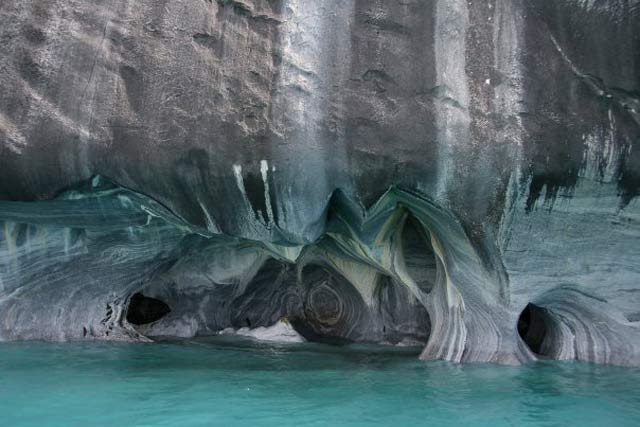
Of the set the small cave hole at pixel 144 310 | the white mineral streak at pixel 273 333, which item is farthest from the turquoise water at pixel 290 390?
the small cave hole at pixel 144 310

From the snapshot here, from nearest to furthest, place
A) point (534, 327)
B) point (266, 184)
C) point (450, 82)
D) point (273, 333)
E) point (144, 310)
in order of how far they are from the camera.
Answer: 1. point (450, 82)
2. point (266, 184)
3. point (534, 327)
4. point (273, 333)
5. point (144, 310)

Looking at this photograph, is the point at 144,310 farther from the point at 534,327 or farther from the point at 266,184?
the point at 534,327

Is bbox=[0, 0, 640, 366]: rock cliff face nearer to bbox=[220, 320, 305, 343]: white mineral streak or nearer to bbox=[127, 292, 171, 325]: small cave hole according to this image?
bbox=[220, 320, 305, 343]: white mineral streak

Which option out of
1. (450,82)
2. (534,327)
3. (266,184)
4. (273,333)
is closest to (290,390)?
(266,184)

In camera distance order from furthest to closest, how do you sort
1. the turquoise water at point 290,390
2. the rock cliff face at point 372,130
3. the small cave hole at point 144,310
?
1. the small cave hole at point 144,310
2. the rock cliff face at point 372,130
3. the turquoise water at point 290,390

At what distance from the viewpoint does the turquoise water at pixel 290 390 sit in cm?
389

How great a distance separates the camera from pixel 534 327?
594 centimetres

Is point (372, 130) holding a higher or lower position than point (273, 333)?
higher

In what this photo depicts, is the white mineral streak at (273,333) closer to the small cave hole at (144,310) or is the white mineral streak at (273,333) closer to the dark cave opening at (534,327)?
the small cave hole at (144,310)

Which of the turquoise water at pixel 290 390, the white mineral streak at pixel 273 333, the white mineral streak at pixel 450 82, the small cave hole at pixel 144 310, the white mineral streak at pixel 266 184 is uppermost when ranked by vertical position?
the white mineral streak at pixel 450 82

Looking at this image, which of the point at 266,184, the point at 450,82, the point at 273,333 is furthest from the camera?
the point at 273,333

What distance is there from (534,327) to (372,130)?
8.38ft

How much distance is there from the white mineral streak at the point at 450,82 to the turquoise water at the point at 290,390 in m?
1.51

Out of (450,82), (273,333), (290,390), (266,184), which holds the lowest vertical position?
(290,390)
